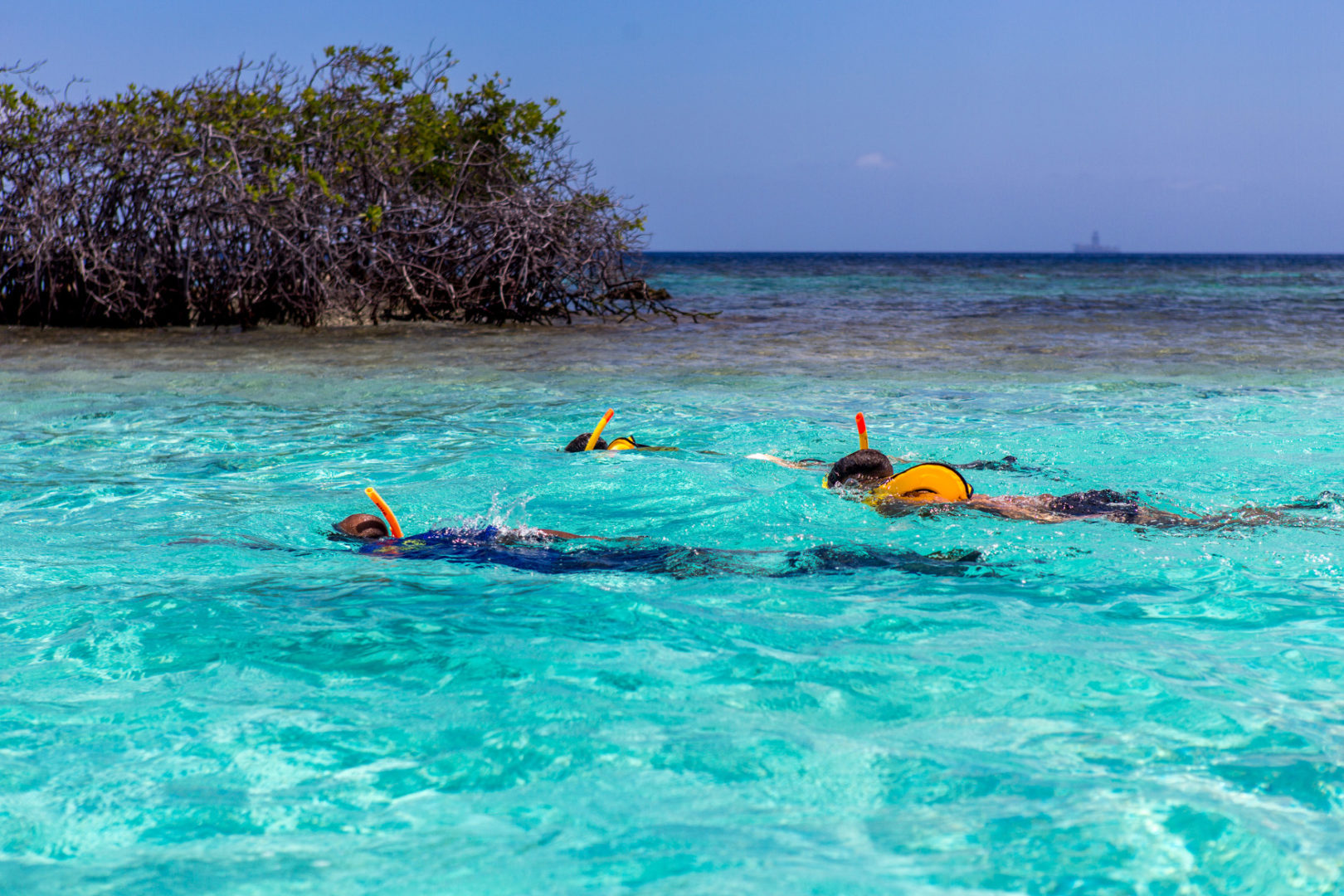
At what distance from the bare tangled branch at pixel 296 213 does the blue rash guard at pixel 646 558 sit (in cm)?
1154

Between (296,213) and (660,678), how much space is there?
45.2 ft

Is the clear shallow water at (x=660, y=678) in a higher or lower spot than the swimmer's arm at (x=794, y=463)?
lower

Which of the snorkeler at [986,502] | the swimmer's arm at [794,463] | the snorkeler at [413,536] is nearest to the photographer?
the snorkeler at [413,536]

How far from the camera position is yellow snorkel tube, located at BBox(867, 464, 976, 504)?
17.6 feet

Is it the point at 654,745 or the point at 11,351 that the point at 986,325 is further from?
the point at 654,745

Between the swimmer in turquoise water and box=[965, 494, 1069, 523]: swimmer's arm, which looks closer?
the swimmer in turquoise water

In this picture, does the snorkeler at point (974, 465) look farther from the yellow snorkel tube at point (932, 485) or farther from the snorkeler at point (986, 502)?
the yellow snorkel tube at point (932, 485)

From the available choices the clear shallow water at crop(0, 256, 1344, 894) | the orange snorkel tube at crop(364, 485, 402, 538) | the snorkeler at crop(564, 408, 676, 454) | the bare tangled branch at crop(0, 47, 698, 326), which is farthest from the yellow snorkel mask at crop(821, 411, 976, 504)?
the bare tangled branch at crop(0, 47, 698, 326)

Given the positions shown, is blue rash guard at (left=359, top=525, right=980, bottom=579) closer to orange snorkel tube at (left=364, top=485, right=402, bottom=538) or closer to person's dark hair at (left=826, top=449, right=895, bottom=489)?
orange snorkel tube at (left=364, top=485, right=402, bottom=538)

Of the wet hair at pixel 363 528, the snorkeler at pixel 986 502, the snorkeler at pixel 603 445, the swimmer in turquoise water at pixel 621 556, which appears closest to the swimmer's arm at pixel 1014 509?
the snorkeler at pixel 986 502

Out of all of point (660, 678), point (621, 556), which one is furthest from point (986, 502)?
point (660, 678)

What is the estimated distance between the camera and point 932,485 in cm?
537

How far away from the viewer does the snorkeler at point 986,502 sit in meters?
5.36

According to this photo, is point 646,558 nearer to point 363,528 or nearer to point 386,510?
point 386,510
